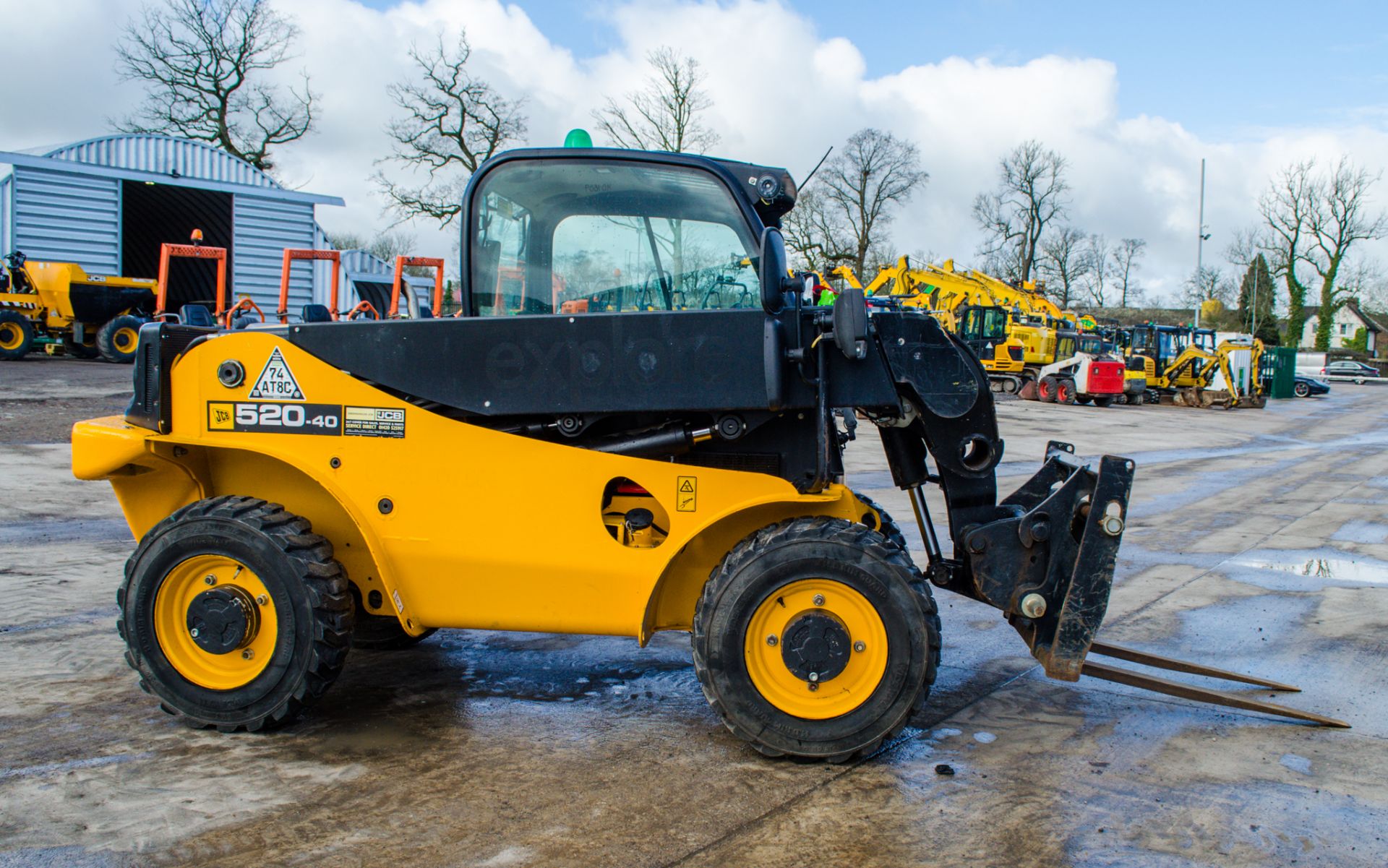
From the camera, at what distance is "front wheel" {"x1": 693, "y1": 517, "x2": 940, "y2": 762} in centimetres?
366

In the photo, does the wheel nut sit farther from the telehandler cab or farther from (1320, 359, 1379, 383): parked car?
(1320, 359, 1379, 383): parked car

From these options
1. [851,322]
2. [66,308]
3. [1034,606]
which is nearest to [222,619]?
[851,322]

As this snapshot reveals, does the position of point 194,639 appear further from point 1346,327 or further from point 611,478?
point 1346,327

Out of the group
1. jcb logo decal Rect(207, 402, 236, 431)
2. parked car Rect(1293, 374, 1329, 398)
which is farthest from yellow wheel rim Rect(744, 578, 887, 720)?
parked car Rect(1293, 374, 1329, 398)

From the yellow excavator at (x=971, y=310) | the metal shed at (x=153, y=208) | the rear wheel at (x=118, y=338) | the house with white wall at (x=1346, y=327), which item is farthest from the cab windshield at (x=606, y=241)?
the house with white wall at (x=1346, y=327)

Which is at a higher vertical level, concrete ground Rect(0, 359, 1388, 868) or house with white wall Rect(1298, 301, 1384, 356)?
house with white wall Rect(1298, 301, 1384, 356)

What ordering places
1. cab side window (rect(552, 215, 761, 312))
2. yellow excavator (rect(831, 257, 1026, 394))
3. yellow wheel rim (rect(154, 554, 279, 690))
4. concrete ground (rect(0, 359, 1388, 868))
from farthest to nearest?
yellow excavator (rect(831, 257, 1026, 394))
cab side window (rect(552, 215, 761, 312))
yellow wheel rim (rect(154, 554, 279, 690))
concrete ground (rect(0, 359, 1388, 868))

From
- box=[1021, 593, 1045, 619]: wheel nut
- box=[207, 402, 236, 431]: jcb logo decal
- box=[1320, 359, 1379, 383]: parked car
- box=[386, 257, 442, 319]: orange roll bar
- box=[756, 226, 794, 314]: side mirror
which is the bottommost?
box=[1021, 593, 1045, 619]: wheel nut

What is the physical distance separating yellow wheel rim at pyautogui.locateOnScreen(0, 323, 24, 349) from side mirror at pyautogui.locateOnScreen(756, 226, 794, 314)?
21224mm

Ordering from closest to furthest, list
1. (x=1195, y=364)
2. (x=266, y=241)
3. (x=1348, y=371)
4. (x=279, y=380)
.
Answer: (x=279, y=380) → (x=266, y=241) → (x=1195, y=364) → (x=1348, y=371)

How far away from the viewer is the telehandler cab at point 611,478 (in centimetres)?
370

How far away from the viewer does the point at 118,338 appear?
2078 centimetres

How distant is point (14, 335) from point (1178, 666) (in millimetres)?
22073

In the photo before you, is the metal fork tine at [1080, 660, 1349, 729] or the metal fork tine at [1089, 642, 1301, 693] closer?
the metal fork tine at [1080, 660, 1349, 729]
